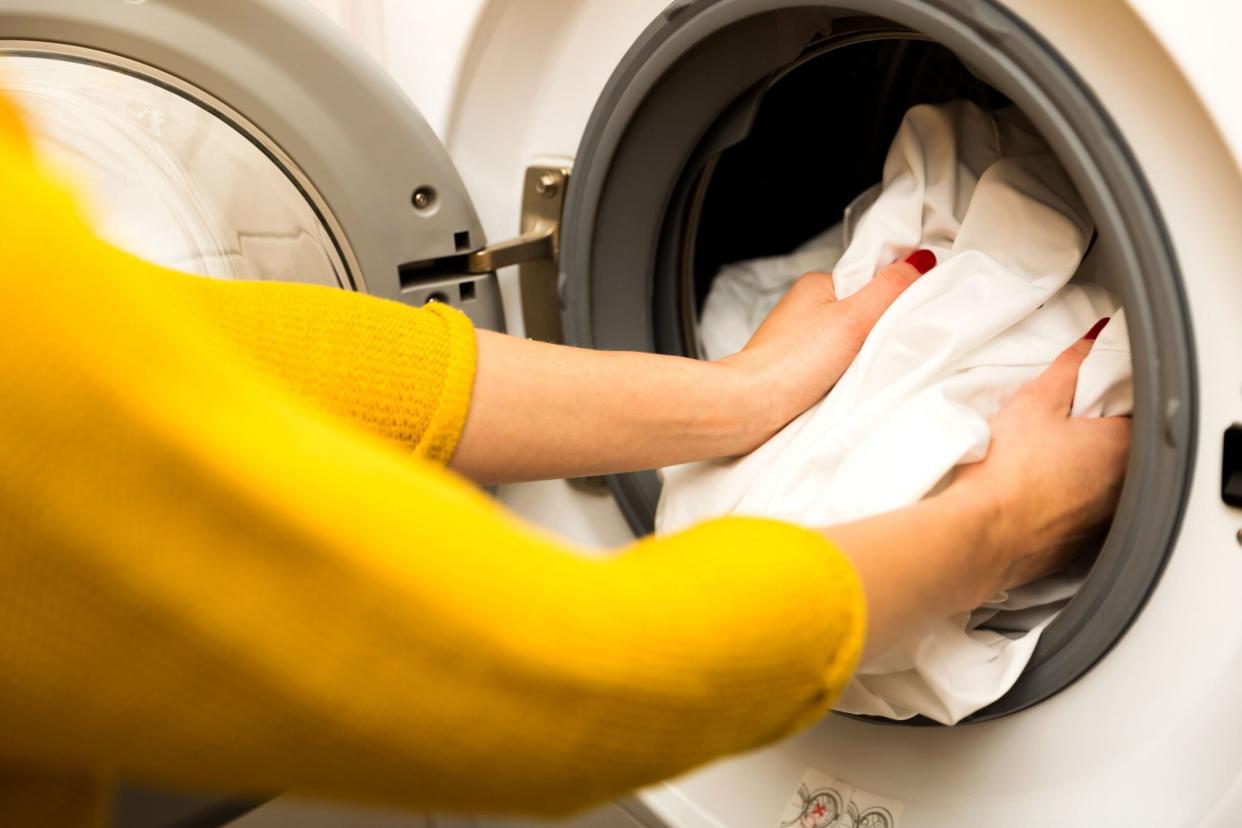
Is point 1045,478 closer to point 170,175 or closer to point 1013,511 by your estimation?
point 1013,511

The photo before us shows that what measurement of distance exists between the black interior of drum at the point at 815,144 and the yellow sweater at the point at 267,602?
0.57 m

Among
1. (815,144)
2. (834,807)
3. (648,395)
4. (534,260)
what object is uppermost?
(815,144)

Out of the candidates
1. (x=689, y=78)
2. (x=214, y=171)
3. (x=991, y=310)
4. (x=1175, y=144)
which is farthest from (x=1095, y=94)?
(x=214, y=171)

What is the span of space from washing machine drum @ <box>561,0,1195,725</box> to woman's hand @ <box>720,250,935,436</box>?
0.11 meters

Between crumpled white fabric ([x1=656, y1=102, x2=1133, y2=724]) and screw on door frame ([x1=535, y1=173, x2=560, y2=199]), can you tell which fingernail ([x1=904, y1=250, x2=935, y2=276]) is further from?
screw on door frame ([x1=535, y1=173, x2=560, y2=199])

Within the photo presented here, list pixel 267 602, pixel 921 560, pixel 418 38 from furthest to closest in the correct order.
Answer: pixel 418 38, pixel 921 560, pixel 267 602

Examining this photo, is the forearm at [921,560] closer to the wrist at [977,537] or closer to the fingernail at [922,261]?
the wrist at [977,537]

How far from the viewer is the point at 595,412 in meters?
0.61

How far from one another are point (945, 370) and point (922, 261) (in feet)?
0.38

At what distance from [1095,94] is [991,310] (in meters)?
0.16

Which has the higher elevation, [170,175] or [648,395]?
[170,175]

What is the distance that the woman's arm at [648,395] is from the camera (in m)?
0.58

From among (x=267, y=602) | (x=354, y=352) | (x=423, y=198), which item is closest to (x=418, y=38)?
(x=423, y=198)

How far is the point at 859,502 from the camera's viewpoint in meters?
0.55
